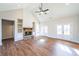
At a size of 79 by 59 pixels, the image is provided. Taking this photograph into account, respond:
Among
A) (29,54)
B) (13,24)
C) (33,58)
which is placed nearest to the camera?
(33,58)

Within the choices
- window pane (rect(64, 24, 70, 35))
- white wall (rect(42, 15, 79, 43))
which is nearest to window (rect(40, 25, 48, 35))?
white wall (rect(42, 15, 79, 43))

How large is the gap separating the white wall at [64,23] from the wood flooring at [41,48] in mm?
133

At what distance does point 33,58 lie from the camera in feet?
6.71

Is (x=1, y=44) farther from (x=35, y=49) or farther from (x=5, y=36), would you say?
(x=35, y=49)

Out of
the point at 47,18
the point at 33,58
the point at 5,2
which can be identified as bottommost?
the point at 33,58

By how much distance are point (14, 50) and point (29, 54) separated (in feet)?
1.33

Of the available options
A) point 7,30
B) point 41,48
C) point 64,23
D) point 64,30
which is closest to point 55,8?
point 64,23

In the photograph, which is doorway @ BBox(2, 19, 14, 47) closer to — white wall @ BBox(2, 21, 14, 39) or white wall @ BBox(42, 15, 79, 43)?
white wall @ BBox(2, 21, 14, 39)

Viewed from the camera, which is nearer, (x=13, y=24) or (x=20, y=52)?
(x=20, y=52)

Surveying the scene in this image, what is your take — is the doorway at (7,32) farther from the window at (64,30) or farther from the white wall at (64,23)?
the window at (64,30)

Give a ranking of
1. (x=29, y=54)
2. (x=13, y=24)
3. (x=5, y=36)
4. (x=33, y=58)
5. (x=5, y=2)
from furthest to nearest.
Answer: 1. (x=13, y=24)
2. (x=5, y=36)
3. (x=29, y=54)
4. (x=33, y=58)
5. (x=5, y=2)

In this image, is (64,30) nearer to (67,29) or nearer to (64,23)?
(67,29)

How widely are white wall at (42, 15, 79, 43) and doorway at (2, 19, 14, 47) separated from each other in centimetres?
88

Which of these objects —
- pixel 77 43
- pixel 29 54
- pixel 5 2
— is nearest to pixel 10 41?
pixel 29 54
